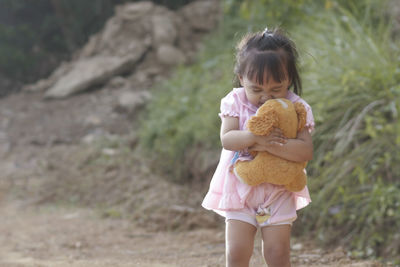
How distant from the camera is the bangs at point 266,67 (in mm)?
2174

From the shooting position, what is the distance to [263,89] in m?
2.23

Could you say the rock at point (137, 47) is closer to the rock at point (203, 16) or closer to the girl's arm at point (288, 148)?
the rock at point (203, 16)

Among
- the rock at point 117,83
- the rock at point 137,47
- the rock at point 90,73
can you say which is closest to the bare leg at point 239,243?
the rock at point 137,47

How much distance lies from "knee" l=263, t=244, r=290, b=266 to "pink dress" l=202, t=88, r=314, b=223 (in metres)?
0.11

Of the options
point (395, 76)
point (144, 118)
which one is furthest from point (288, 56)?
point (144, 118)

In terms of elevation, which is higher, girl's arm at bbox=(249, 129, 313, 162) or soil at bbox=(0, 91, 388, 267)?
girl's arm at bbox=(249, 129, 313, 162)

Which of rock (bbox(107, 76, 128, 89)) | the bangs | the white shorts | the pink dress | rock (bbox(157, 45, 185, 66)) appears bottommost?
rock (bbox(107, 76, 128, 89))

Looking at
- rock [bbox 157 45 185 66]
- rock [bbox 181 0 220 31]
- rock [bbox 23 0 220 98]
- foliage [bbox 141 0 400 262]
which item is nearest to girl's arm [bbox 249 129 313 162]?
foliage [bbox 141 0 400 262]

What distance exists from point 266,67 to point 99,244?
2.60 metres

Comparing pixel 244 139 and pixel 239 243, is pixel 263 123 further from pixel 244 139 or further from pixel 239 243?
pixel 239 243

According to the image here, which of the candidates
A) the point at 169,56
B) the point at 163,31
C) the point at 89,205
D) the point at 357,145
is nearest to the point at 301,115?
the point at 357,145

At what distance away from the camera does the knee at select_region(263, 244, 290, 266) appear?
87.4 inches

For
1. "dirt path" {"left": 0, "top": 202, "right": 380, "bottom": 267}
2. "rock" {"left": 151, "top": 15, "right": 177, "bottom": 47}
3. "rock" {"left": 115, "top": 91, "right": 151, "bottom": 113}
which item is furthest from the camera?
"rock" {"left": 151, "top": 15, "right": 177, "bottom": 47}

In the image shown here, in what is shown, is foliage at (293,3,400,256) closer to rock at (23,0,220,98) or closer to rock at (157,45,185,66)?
rock at (157,45,185,66)
